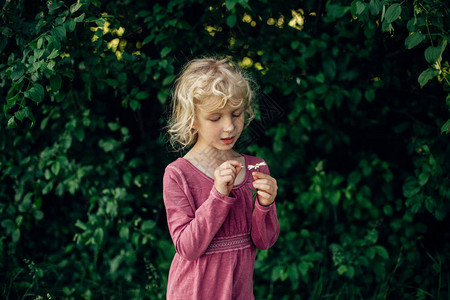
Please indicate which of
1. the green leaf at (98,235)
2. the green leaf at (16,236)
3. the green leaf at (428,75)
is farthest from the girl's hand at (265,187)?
the green leaf at (16,236)

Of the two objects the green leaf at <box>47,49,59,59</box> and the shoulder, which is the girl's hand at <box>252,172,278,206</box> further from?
the green leaf at <box>47,49,59,59</box>

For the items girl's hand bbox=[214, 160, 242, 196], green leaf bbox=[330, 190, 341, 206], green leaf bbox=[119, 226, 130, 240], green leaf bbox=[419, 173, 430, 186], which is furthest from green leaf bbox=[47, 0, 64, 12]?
green leaf bbox=[419, 173, 430, 186]

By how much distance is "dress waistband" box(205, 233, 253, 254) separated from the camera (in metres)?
1.38

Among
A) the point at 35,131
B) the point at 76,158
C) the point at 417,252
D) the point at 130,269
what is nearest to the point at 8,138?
the point at 35,131

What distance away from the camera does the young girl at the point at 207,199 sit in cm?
135

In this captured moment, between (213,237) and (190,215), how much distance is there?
11 centimetres

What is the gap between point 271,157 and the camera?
8.00 ft

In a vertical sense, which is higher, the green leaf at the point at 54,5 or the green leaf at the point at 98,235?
the green leaf at the point at 54,5

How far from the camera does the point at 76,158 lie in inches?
101

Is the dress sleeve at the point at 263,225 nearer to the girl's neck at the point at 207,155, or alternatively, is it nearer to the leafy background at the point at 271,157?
the girl's neck at the point at 207,155

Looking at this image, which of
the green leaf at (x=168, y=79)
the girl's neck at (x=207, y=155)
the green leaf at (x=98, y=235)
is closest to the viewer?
the girl's neck at (x=207, y=155)

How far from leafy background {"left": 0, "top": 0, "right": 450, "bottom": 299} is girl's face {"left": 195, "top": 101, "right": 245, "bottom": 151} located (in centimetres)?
79

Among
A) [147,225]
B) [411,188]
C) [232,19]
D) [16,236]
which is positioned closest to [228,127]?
[232,19]

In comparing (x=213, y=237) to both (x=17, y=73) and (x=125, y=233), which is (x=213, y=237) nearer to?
(x=17, y=73)
